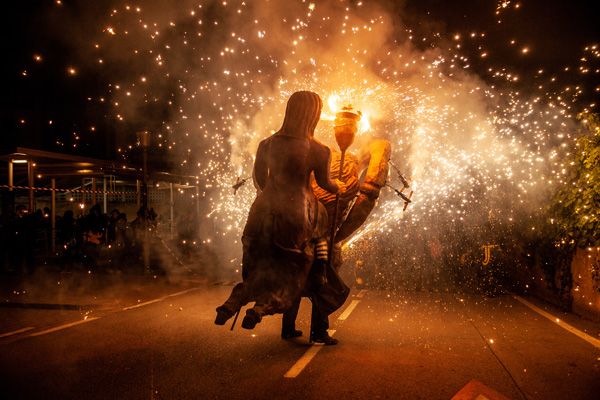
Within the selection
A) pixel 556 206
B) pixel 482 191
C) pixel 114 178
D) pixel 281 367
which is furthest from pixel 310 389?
pixel 114 178

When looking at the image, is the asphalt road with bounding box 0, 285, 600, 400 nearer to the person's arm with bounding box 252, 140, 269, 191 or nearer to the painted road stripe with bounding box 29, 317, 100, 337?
the painted road stripe with bounding box 29, 317, 100, 337

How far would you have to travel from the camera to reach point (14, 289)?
36.3 ft

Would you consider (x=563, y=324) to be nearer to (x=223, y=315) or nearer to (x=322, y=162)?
(x=322, y=162)

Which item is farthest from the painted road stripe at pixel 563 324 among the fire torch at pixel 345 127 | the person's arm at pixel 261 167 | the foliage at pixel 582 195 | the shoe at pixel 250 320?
the person's arm at pixel 261 167

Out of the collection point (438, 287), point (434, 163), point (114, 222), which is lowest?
point (438, 287)

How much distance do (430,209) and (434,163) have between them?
48.8 inches

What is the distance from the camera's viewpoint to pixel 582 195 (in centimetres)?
865

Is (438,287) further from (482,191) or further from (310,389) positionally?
(310,389)

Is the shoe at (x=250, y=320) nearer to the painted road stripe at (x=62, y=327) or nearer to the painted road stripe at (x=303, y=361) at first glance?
the painted road stripe at (x=303, y=361)

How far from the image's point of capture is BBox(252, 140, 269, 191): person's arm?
541 cm

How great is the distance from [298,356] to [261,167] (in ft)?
A: 7.44

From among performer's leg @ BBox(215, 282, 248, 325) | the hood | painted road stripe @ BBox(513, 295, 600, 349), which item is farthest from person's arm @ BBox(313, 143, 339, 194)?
painted road stripe @ BBox(513, 295, 600, 349)

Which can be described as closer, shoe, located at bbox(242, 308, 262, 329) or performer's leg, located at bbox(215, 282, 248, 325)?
shoe, located at bbox(242, 308, 262, 329)

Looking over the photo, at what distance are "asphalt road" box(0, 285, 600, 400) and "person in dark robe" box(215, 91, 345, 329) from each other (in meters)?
0.95
